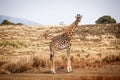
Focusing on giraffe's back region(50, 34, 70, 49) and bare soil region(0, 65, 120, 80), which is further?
giraffe's back region(50, 34, 70, 49)

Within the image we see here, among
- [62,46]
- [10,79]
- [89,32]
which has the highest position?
[89,32]

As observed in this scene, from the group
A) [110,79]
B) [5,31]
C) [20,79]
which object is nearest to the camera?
[110,79]

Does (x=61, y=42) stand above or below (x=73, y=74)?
above

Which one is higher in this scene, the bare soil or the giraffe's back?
the giraffe's back

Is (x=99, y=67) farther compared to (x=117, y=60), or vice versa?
(x=117, y=60)

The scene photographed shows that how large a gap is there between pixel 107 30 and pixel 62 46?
105 feet

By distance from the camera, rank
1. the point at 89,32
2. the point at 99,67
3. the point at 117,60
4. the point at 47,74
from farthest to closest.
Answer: the point at 89,32
the point at 117,60
the point at 99,67
the point at 47,74

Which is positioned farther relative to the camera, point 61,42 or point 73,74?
point 61,42

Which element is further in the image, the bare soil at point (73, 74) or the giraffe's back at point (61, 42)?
the giraffe's back at point (61, 42)

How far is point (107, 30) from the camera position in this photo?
44.5 metres

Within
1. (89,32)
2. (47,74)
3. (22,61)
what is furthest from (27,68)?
(89,32)

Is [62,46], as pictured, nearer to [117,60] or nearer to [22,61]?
[22,61]

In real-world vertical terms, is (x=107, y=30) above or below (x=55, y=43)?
above

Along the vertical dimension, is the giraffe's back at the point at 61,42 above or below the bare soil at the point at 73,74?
above
